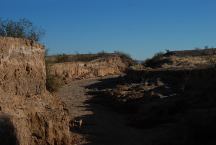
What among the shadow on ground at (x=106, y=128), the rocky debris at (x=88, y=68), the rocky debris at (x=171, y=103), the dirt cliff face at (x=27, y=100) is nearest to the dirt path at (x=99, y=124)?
the shadow on ground at (x=106, y=128)

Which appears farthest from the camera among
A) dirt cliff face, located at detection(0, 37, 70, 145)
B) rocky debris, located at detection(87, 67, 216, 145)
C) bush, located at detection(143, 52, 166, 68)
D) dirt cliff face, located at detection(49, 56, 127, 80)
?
bush, located at detection(143, 52, 166, 68)

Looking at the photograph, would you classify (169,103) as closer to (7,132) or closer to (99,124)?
(99,124)

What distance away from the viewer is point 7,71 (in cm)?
1355

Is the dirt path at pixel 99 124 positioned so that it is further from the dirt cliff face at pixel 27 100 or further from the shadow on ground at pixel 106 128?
the dirt cliff face at pixel 27 100

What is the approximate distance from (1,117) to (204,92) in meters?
14.9

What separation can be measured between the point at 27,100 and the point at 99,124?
29.3 ft

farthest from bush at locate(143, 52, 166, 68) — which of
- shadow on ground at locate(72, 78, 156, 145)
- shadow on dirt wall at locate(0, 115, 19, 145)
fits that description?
shadow on dirt wall at locate(0, 115, 19, 145)

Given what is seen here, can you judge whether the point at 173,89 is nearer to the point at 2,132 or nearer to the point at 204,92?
the point at 204,92

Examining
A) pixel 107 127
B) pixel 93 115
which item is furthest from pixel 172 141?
pixel 93 115

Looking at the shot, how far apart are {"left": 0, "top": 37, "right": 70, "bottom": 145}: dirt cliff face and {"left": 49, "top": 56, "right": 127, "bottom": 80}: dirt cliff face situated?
83.4 ft

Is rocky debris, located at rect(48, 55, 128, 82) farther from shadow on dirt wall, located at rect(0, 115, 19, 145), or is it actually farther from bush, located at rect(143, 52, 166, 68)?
shadow on dirt wall, located at rect(0, 115, 19, 145)

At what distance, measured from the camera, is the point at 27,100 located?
14.7 m

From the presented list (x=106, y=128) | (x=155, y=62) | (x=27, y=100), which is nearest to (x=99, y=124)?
(x=106, y=128)

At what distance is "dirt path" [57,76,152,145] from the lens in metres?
19.2
